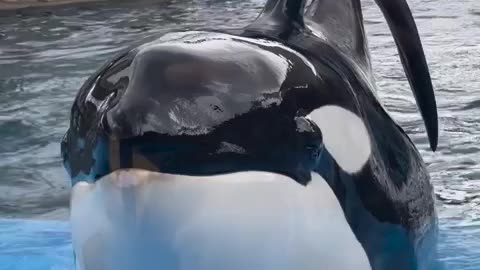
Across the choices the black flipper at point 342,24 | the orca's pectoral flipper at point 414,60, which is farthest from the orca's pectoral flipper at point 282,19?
the orca's pectoral flipper at point 414,60

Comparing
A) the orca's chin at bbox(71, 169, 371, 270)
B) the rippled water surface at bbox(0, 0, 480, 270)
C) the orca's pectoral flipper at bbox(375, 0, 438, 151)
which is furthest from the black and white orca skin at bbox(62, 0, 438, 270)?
the rippled water surface at bbox(0, 0, 480, 270)

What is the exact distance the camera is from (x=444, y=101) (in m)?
5.84

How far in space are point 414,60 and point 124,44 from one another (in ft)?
22.4

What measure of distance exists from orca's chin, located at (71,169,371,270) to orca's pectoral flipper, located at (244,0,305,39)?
0.70 metres

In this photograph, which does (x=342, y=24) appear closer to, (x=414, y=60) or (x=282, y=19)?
(x=282, y=19)

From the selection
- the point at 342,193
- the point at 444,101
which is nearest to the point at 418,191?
the point at 342,193

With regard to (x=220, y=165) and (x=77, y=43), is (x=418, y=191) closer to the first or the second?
(x=220, y=165)

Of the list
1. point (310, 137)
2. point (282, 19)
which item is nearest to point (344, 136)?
point (310, 137)

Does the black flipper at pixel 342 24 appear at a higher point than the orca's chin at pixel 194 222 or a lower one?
lower

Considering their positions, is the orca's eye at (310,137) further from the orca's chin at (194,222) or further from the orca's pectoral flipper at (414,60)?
the orca's pectoral flipper at (414,60)

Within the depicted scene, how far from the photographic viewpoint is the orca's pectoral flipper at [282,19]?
85.0 inches

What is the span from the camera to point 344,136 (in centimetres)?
171

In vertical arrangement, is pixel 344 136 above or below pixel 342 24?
above

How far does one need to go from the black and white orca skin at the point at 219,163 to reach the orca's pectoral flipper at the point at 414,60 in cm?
28
